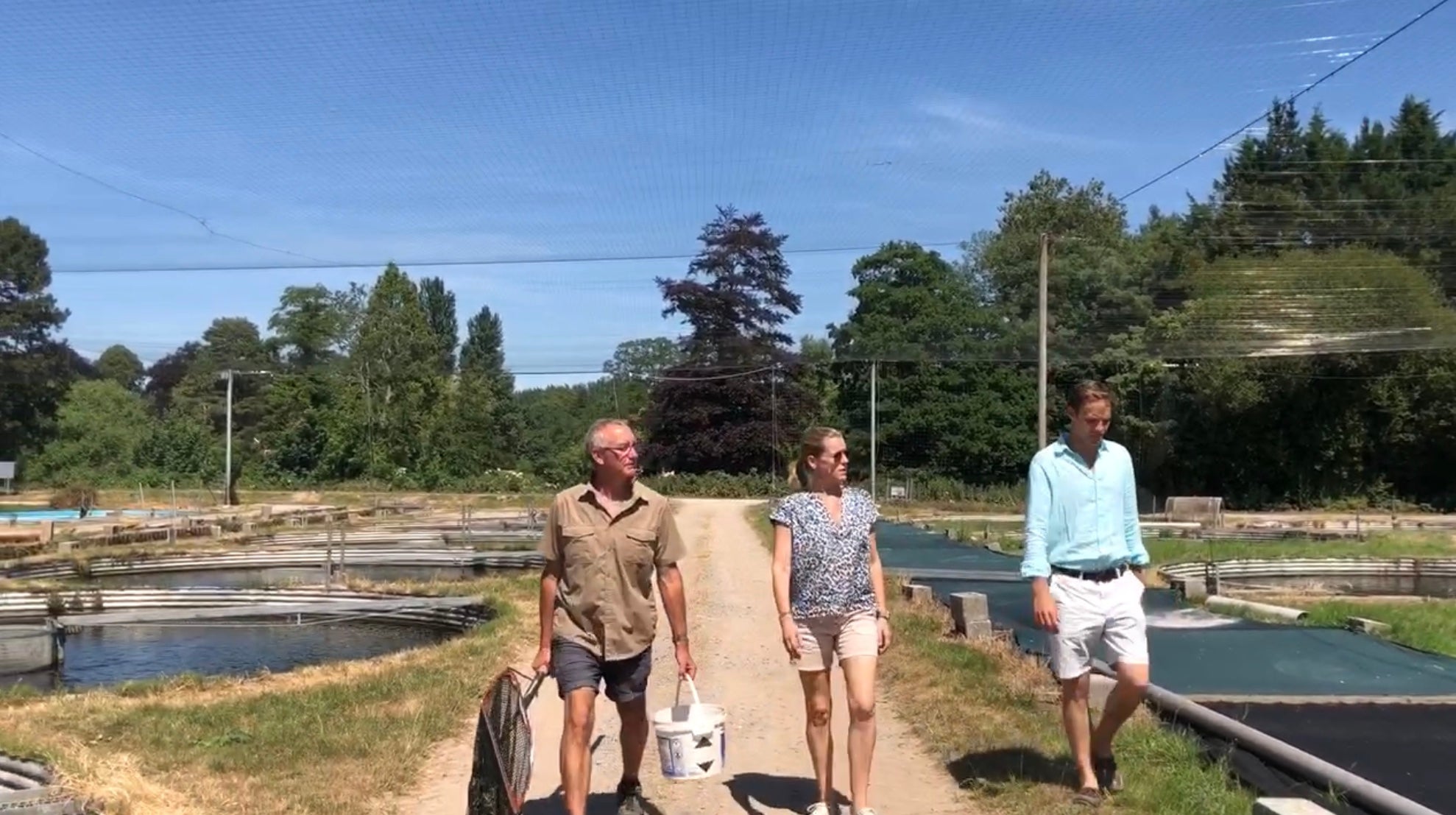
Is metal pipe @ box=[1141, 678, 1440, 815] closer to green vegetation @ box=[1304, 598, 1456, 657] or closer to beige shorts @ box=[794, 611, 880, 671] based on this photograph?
beige shorts @ box=[794, 611, 880, 671]

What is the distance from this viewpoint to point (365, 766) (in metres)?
6.52

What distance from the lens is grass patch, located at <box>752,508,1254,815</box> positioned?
5539 millimetres

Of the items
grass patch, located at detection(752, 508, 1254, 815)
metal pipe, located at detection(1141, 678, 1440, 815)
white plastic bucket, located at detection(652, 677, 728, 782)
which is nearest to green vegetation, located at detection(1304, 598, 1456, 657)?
grass patch, located at detection(752, 508, 1254, 815)

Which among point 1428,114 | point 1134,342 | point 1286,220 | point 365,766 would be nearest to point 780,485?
point 1134,342

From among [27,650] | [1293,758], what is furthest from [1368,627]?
[27,650]

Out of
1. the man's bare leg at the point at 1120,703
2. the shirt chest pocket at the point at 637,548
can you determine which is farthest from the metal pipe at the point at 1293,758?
the shirt chest pocket at the point at 637,548

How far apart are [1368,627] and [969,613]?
5.42 meters

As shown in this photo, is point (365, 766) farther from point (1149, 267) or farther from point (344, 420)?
point (344, 420)

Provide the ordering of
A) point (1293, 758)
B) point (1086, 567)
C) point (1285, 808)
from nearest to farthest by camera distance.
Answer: point (1285, 808), point (1086, 567), point (1293, 758)

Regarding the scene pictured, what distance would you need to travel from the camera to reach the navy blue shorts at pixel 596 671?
5.19 meters

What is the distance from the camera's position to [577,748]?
518cm

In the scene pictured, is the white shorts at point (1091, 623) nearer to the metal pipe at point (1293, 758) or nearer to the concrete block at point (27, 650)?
the metal pipe at point (1293, 758)

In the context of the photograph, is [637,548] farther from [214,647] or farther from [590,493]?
[214,647]

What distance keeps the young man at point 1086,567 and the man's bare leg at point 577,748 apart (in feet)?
5.88
